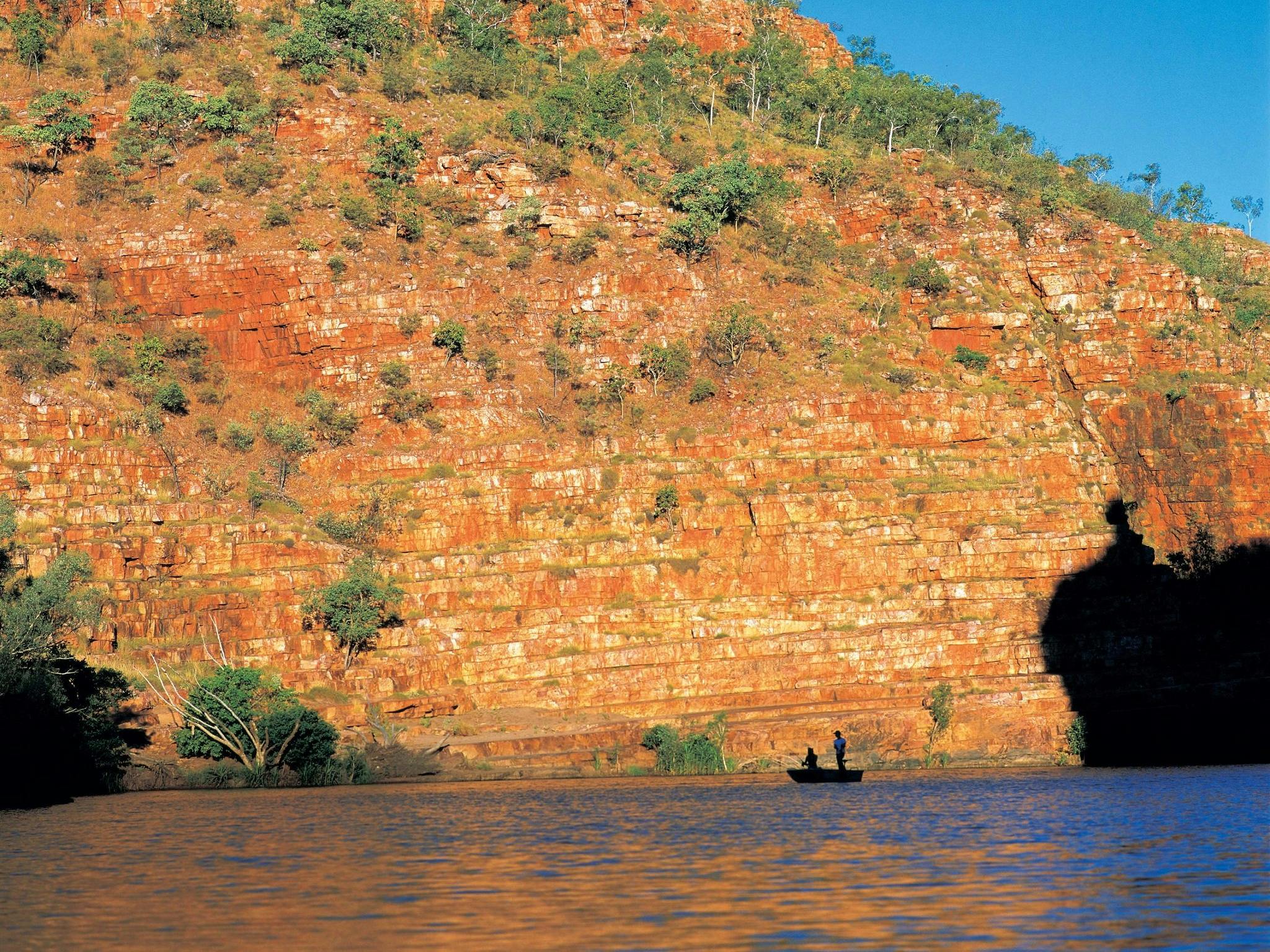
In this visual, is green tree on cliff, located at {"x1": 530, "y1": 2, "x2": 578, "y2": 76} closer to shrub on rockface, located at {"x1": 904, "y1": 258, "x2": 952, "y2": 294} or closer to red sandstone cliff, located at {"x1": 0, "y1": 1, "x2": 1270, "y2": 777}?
red sandstone cliff, located at {"x1": 0, "y1": 1, "x2": 1270, "y2": 777}

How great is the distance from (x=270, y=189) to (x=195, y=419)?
16.8 m

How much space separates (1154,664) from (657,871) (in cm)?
4334

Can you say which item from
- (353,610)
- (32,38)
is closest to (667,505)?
(353,610)

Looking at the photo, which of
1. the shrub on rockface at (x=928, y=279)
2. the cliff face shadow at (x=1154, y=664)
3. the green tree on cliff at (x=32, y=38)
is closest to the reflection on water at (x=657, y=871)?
the cliff face shadow at (x=1154, y=664)

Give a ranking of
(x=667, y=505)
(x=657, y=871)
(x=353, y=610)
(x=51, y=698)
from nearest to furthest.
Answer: (x=657, y=871) → (x=51, y=698) → (x=353, y=610) → (x=667, y=505)

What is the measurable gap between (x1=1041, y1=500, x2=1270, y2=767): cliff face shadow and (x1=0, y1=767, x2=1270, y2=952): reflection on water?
1470 cm

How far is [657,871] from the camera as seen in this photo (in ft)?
91.2

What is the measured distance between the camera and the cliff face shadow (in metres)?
60.7

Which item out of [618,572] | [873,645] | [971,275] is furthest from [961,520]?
[971,275]

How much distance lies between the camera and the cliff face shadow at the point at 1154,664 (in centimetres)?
6066

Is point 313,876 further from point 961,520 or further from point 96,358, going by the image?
point 96,358

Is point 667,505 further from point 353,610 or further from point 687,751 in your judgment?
point 353,610

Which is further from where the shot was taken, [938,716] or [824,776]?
[938,716]

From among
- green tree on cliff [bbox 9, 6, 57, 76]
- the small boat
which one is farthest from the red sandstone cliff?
green tree on cliff [bbox 9, 6, 57, 76]
